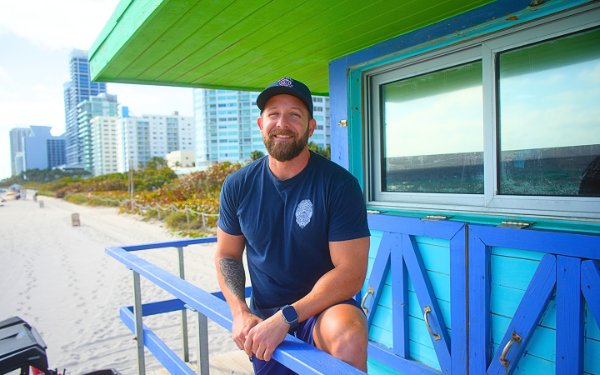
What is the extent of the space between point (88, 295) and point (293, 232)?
29.2 ft

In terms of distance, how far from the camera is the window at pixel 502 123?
2197mm

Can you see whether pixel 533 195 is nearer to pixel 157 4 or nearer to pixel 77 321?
pixel 157 4

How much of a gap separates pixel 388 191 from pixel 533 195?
3.85ft

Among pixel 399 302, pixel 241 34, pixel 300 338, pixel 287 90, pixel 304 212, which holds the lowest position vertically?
pixel 399 302

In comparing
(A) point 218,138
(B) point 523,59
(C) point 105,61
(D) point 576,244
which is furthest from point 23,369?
(A) point 218,138

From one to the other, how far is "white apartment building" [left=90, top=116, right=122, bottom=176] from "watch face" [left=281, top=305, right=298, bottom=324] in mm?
119557

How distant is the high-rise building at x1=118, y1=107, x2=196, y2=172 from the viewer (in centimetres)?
10875

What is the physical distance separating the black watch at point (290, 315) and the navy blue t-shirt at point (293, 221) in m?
0.33

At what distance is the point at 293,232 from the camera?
1841 millimetres

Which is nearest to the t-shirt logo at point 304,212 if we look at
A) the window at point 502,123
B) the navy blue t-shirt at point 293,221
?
the navy blue t-shirt at point 293,221

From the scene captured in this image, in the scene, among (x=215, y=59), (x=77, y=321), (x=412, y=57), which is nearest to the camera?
(x=412, y=57)

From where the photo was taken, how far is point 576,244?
1.91 metres

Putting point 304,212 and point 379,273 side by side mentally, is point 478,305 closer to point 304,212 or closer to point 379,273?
point 379,273

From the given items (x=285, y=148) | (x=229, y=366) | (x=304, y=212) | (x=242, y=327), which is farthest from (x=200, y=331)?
(x=229, y=366)
